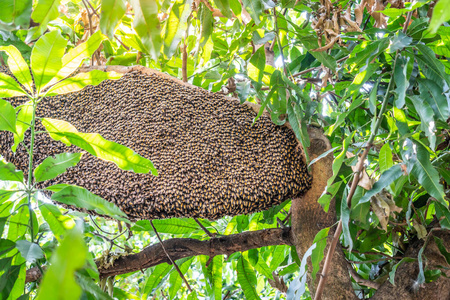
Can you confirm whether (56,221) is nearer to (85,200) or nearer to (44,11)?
(85,200)

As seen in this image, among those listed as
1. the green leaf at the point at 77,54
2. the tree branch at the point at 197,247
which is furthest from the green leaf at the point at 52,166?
the tree branch at the point at 197,247

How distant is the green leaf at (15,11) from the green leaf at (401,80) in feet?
2.84

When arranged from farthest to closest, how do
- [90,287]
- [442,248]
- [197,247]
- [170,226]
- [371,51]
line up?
1. [170,226]
2. [197,247]
3. [442,248]
4. [371,51]
5. [90,287]

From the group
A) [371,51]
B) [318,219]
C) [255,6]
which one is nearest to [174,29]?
[255,6]

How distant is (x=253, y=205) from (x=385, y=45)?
614 mm

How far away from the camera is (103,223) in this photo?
12.0 feet

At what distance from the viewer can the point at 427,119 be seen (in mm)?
938

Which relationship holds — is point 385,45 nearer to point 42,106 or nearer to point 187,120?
point 187,120

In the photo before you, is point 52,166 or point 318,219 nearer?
point 52,166

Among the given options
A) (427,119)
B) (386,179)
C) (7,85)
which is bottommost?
(386,179)

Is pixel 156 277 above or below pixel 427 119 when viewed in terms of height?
below

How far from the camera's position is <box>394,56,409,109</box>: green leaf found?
3.19 ft

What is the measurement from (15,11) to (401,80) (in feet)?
3.03

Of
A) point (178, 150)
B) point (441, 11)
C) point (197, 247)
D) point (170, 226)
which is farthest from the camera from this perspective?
point (170, 226)
